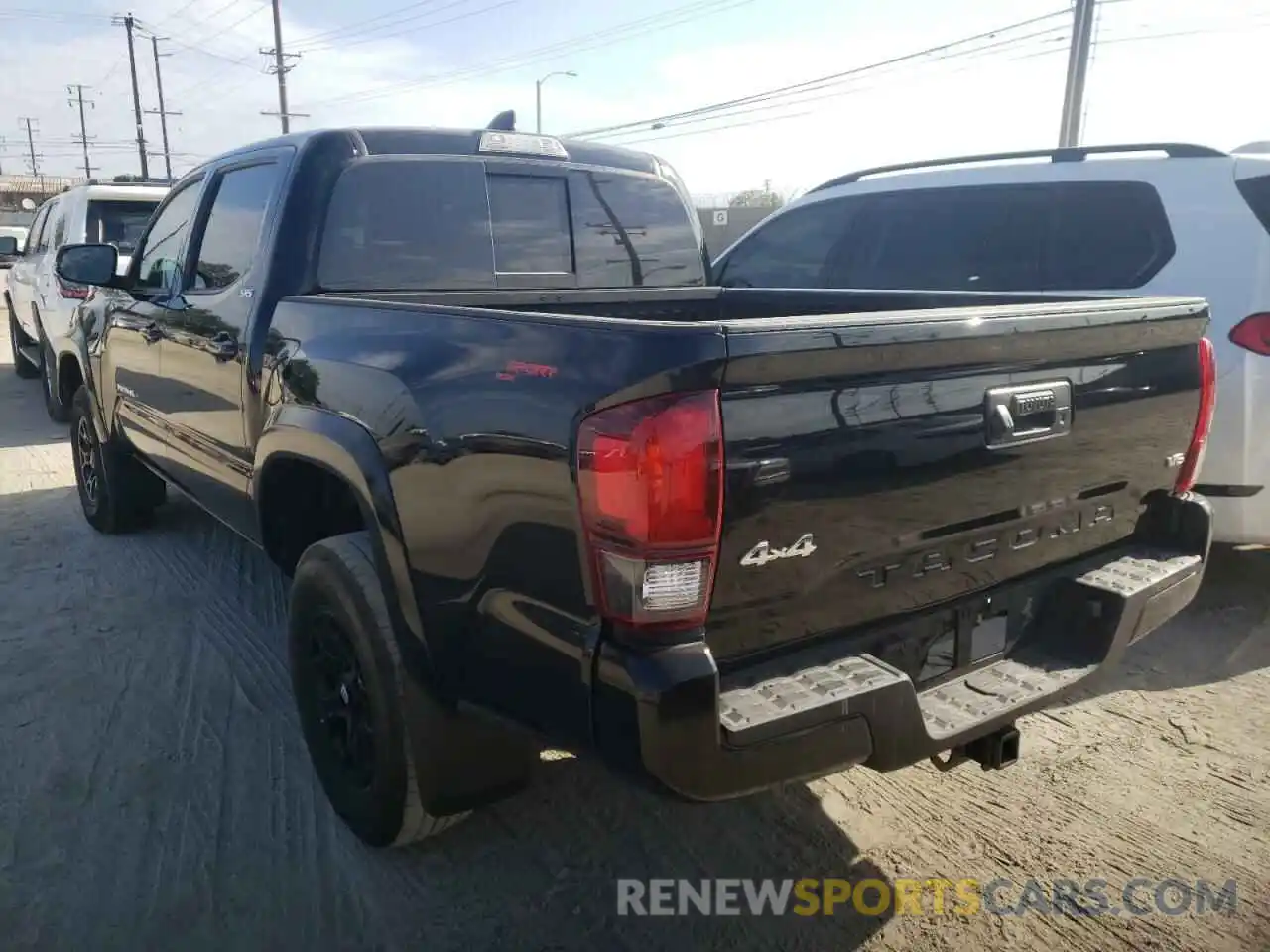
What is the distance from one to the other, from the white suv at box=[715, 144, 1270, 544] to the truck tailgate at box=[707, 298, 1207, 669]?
5.31 ft

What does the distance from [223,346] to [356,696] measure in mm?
1499

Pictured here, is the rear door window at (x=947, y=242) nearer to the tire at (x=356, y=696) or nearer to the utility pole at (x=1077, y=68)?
the tire at (x=356, y=696)

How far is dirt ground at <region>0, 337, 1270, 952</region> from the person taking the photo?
8.14 ft

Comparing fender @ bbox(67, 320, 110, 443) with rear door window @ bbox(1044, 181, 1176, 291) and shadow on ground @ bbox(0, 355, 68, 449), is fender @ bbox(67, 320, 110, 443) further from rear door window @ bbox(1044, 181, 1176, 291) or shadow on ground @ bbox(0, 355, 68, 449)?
rear door window @ bbox(1044, 181, 1176, 291)

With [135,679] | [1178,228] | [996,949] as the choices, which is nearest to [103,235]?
[135,679]

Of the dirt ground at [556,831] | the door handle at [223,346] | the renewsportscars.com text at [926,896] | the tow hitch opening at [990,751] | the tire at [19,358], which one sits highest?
the door handle at [223,346]

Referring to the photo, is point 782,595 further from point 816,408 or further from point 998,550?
point 998,550

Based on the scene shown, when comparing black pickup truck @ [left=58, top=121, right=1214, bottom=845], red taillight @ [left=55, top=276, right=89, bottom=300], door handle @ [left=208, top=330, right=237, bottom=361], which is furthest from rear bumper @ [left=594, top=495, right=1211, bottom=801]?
red taillight @ [left=55, top=276, right=89, bottom=300]

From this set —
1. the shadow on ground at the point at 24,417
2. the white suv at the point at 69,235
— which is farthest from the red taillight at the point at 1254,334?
the shadow on ground at the point at 24,417

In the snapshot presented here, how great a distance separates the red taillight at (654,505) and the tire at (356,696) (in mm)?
838

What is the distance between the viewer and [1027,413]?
2326 mm

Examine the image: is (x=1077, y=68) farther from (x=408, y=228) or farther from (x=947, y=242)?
(x=408, y=228)

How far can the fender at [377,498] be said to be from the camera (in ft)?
7.94

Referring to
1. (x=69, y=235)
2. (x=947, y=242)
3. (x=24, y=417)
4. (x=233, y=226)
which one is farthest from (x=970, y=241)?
(x=24, y=417)
